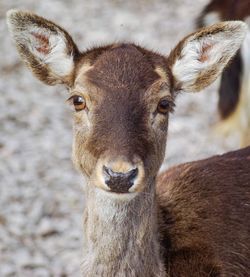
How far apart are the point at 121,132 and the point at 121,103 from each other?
0.18m

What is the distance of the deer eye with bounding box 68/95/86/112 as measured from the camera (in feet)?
13.4

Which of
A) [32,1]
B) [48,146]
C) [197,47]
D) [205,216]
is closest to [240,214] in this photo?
[205,216]

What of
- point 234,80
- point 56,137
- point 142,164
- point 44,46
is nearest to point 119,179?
point 142,164

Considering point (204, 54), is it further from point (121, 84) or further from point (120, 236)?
point (120, 236)

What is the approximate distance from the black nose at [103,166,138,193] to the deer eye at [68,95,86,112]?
0.51m

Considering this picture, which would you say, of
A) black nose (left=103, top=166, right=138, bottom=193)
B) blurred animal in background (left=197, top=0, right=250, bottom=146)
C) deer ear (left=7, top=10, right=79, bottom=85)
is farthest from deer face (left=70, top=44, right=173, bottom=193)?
blurred animal in background (left=197, top=0, right=250, bottom=146)

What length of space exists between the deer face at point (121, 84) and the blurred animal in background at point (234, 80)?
180 centimetres

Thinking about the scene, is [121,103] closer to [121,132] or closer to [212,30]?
[121,132]

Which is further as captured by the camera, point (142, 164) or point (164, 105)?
point (164, 105)

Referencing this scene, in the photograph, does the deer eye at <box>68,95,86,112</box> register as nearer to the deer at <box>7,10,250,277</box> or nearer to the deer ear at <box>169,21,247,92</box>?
the deer at <box>7,10,250,277</box>

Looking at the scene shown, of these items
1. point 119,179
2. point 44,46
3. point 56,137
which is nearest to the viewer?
point 119,179

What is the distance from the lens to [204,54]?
4500 mm

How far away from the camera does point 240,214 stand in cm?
455

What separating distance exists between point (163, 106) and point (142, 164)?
48 cm
